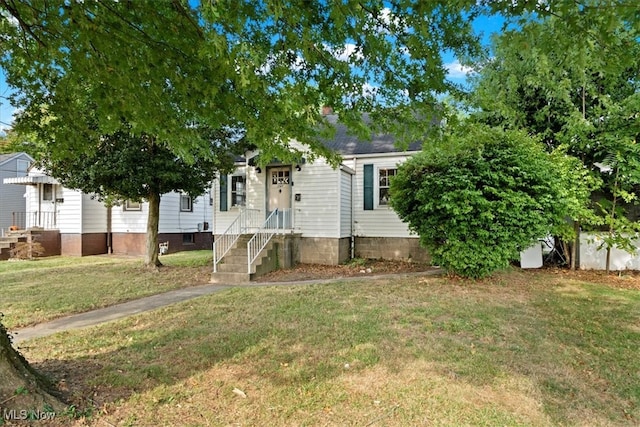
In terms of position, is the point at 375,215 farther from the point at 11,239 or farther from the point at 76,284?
the point at 11,239

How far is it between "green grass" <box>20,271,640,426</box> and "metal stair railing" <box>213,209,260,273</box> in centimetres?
432

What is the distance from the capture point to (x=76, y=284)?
9156 millimetres

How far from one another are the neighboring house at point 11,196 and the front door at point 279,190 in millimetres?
17382

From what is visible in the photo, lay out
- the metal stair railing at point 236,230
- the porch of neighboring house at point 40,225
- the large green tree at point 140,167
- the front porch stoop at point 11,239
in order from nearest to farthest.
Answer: the large green tree at point 140,167 → the metal stair railing at point 236,230 → the front porch stoop at point 11,239 → the porch of neighboring house at point 40,225

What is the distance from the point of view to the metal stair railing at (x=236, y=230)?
1114 cm

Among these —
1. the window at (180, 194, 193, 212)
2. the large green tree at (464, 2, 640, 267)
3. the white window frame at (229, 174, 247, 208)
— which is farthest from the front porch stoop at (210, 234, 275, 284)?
the window at (180, 194, 193, 212)

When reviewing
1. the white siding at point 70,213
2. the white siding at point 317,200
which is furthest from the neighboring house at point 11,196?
the white siding at point 317,200

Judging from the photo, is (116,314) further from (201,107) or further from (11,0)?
(11,0)

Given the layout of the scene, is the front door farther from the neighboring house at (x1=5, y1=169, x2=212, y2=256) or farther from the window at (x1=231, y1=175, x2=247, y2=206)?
the neighboring house at (x1=5, y1=169, x2=212, y2=256)

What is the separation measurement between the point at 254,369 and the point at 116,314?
3.71 meters

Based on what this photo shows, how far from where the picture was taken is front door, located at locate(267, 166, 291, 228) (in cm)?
1260

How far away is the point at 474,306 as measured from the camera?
6.53 m

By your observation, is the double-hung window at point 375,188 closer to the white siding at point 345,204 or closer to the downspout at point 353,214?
the downspout at point 353,214

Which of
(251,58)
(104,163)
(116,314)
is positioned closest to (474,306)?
(251,58)
